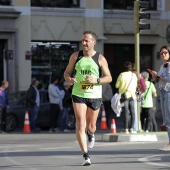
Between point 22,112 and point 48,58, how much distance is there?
795cm

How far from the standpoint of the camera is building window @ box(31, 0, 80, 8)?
108ft

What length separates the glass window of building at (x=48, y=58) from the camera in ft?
110

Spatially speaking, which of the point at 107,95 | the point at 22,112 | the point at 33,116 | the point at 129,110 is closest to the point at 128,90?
the point at 129,110

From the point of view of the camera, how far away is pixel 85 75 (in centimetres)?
1131

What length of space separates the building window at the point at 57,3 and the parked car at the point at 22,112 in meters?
7.30

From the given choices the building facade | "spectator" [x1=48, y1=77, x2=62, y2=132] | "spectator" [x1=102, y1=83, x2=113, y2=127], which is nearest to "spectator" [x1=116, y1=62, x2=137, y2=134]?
"spectator" [x1=48, y1=77, x2=62, y2=132]

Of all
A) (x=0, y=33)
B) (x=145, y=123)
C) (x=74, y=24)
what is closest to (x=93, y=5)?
(x=74, y=24)

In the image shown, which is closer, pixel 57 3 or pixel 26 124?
pixel 26 124

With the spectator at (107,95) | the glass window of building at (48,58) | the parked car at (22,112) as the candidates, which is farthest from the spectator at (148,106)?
the glass window of building at (48,58)

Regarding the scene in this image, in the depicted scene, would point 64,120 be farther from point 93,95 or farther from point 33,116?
point 93,95

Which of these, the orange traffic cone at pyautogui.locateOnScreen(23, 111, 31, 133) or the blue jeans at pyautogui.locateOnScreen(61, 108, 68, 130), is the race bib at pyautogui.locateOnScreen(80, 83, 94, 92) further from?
the blue jeans at pyautogui.locateOnScreen(61, 108, 68, 130)

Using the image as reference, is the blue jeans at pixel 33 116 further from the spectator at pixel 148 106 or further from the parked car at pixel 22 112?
the spectator at pixel 148 106

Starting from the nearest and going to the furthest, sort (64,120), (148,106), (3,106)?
(148,106)
(3,106)
(64,120)

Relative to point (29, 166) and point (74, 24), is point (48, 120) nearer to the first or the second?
point (74, 24)
